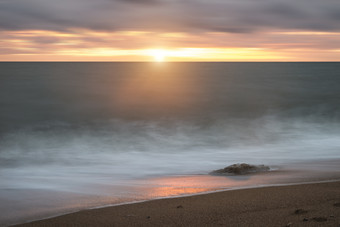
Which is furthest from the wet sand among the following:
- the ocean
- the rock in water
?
the rock in water

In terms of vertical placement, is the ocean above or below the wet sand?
above

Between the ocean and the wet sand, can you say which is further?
the ocean

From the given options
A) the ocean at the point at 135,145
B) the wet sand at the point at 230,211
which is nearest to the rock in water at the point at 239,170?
the ocean at the point at 135,145

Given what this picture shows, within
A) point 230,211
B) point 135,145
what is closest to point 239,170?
point 230,211

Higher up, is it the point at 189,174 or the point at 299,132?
the point at 299,132

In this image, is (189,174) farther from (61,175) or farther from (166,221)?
(166,221)

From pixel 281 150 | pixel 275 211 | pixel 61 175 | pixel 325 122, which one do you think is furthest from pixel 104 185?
pixel 325 122

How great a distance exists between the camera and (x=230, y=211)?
15.2 ft

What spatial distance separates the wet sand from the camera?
419 centimetres

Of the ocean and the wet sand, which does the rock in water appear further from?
the wet sand

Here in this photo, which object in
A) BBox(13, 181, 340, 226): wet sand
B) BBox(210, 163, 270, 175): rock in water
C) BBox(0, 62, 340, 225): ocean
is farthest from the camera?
BBox(210, 163, 270, 175): rock in water

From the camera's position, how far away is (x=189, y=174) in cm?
745

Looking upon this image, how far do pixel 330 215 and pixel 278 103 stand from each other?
823 inches

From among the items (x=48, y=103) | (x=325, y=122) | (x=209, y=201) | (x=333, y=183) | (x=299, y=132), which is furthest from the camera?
(x=48, y=103)
